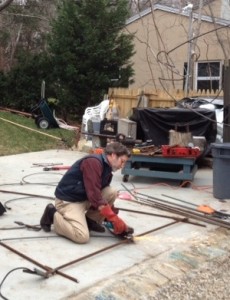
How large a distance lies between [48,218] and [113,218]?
743 millimetres

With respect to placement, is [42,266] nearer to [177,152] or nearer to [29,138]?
[177,152]

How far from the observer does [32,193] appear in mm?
6852

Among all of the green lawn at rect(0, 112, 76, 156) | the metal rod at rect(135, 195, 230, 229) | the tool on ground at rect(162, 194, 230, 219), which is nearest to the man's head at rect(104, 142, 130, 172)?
the metal rod at rect(135, 195, 230, 229)

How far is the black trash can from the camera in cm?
677

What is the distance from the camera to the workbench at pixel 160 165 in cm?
761

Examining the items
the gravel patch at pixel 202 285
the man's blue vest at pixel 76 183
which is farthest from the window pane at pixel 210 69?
the gravel patch at pixel 202 285

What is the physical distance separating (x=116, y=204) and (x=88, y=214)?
1.41m

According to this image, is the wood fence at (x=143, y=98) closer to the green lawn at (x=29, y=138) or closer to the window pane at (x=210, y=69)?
the green lawn at (x=29, y=138)

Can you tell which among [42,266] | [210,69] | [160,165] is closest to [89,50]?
[210,69]

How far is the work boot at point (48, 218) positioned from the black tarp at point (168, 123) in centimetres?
518

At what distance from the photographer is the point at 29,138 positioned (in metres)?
12.6

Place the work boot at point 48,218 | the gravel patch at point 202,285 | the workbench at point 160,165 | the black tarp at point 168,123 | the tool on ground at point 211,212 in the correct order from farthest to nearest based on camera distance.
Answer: the black tarp at point 168,123, the workbench at point 160,165, the tool on ground at point 211,212, the work boot at point 48,218, the gravel patch at point 202,285

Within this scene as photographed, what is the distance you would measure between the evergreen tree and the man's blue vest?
1060 centimetres

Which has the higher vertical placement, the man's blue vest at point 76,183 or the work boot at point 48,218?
the man's blue vest at point 76,183
